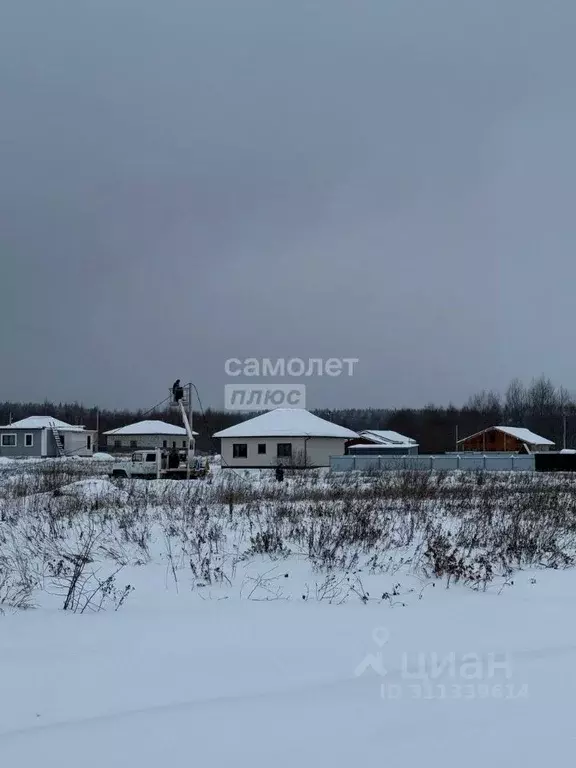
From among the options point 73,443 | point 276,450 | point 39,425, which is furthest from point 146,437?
point 276,450

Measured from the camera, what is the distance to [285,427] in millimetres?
45719

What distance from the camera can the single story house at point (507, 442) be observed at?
2442 inches

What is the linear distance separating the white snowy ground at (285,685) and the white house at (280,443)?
1465 inches

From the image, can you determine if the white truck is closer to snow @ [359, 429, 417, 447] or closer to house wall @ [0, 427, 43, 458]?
house wall @ [0, 427, 43, 458]

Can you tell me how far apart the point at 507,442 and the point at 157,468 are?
42.1 m

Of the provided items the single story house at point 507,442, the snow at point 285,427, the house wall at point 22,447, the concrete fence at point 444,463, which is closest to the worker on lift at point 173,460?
the concrete fence at point 444,463

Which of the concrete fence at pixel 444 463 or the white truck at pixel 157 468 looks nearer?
the white truck at pixel 157 468

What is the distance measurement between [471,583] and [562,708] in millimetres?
3721

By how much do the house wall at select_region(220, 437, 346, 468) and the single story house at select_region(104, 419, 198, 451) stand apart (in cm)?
2413

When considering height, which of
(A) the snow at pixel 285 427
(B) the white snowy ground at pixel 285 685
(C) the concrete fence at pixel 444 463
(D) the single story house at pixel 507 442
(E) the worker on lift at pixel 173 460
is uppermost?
(A) the snow at pixel 285 427

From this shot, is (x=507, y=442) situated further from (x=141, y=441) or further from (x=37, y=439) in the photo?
(x=37, y=439)

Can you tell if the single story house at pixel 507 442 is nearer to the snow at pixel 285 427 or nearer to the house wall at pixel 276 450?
the snow at pixel 285 427

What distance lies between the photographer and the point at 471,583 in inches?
313

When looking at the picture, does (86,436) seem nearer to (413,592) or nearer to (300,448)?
(300,448)
